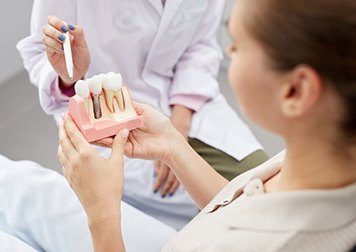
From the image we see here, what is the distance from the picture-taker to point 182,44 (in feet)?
4.09

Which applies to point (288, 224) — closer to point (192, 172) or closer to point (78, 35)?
point (192, 172)

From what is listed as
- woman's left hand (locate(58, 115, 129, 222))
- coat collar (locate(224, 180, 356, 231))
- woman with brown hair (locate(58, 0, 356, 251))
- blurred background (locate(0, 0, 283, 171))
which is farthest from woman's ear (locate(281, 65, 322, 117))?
blurred background (locate(0, 0, 283, 171))

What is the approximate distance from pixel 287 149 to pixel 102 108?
1.16ft

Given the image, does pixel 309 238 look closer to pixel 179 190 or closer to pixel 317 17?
pixel 317 17

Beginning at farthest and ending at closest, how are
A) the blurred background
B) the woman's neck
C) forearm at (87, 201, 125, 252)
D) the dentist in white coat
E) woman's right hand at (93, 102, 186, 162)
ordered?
the blurred background → the dentist in white coat → woman's right hand at (93, 102, 186, 162) → forearm at (87, 201, 125, 252) → the woman's neck

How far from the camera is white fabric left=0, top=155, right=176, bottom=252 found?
1009 mm

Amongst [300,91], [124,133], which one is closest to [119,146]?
[124,133]

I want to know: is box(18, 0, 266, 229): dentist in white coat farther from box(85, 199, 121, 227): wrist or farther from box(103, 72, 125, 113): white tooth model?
box(85, 199, 121, 227): wrist

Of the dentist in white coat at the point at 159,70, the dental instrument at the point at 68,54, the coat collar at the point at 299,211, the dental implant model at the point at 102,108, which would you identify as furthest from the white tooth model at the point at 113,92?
the coat collar at the point at 299,211

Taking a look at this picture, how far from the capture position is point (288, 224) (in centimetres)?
59

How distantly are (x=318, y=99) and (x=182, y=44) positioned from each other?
0.78m

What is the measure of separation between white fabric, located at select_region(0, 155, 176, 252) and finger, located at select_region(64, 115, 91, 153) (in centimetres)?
29

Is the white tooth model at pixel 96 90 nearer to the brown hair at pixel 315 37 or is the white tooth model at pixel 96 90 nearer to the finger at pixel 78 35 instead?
the finger at pixel 78 35

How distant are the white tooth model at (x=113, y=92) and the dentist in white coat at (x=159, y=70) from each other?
0.70 feet
